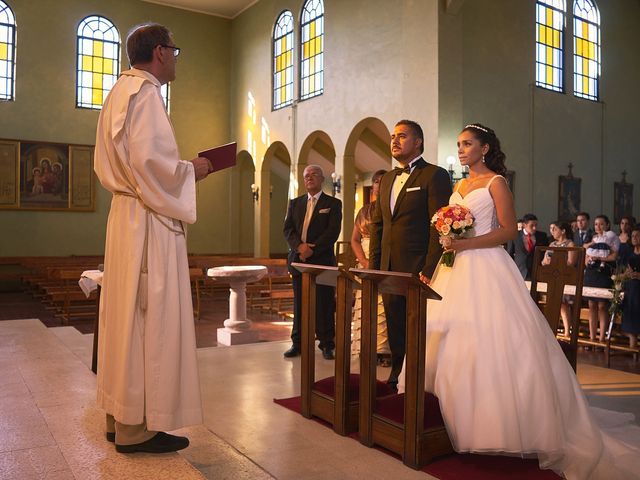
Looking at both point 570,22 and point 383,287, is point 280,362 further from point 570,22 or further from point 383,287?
point 570,22

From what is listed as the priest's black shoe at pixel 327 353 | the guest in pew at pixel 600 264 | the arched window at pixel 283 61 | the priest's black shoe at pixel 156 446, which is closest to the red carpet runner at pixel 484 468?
the priest's black shoe at pixel 156 446

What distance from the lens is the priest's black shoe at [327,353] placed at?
5.38 metres

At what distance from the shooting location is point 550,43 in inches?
511

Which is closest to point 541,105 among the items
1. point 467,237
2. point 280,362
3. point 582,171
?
point 582,171

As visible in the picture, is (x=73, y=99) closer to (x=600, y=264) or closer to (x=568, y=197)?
(x=568, y=197)

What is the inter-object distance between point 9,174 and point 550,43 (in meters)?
12.7

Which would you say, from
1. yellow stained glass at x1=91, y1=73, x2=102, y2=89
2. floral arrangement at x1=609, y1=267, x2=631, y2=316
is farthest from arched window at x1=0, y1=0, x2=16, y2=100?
floral arrangement at x1=609, y1=267, x2=631, y2=316

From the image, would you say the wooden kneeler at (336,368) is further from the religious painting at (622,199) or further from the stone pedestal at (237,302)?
the religious painting at (622,199)

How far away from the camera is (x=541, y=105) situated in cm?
1250

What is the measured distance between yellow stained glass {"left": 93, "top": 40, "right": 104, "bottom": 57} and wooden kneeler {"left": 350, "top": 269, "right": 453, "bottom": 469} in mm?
14808

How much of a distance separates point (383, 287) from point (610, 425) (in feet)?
5.23

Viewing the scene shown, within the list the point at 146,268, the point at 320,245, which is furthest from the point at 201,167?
the point at 320,245

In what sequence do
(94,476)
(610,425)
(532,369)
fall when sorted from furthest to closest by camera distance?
(610,425) → (532,369) → (94,476)

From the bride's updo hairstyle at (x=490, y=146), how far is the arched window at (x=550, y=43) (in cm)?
1025
